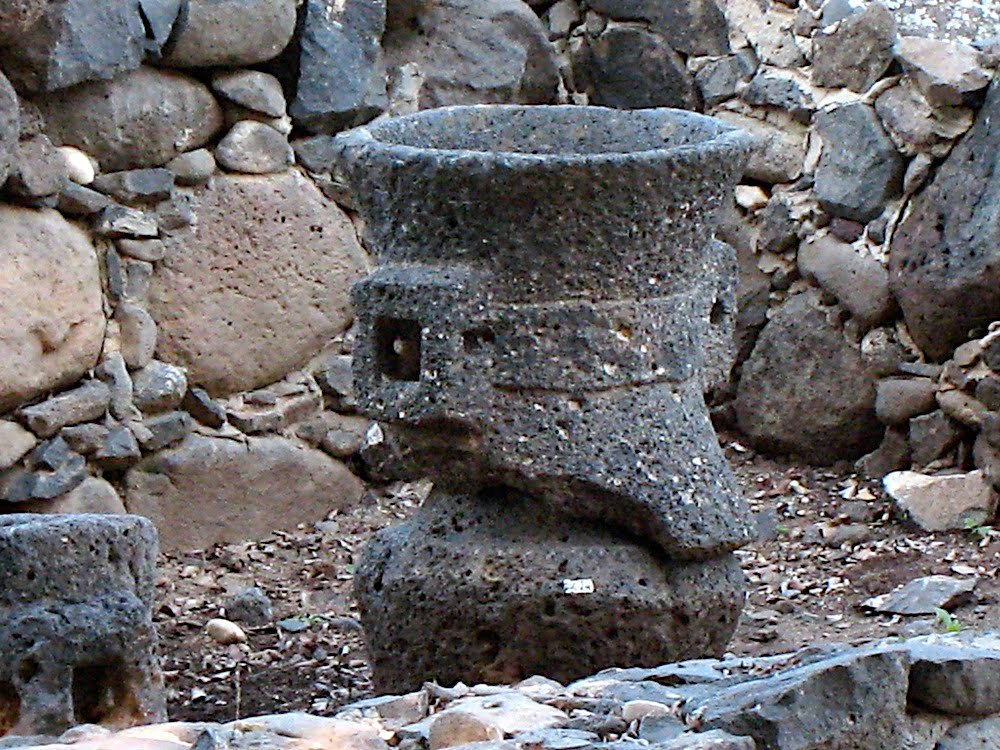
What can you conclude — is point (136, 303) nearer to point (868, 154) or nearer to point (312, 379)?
point (312, 379)

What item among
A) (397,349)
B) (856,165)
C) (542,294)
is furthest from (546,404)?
(856,165)

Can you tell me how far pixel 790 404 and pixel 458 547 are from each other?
2.43m

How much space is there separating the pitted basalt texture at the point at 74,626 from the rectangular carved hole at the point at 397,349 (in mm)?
578

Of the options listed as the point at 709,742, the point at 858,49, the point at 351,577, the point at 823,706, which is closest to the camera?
the point at 709,742

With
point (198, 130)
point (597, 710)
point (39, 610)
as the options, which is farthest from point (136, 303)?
point (597, 710)

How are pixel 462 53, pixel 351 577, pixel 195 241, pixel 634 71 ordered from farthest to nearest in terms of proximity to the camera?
pixel 634 71, pixel 462 53, pixel 195 241, pixel 351 577

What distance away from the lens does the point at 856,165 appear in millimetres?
5781

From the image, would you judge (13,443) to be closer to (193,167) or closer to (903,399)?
(193,167)

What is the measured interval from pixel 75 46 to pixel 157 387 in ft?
3.17

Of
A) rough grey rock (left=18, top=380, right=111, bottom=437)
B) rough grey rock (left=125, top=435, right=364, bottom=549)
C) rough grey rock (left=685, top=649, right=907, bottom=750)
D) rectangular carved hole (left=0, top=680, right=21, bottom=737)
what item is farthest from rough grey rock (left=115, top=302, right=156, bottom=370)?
rough grey rock (left=685, top=649, right=907, bottom=750)

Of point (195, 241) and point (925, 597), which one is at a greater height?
point (195, 241)

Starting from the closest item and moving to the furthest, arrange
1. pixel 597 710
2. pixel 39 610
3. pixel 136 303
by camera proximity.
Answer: pixel 597 710 < pixel 39 610 < pixel 136 303

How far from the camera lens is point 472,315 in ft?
12.1

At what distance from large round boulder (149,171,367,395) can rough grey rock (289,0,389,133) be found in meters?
0.21
